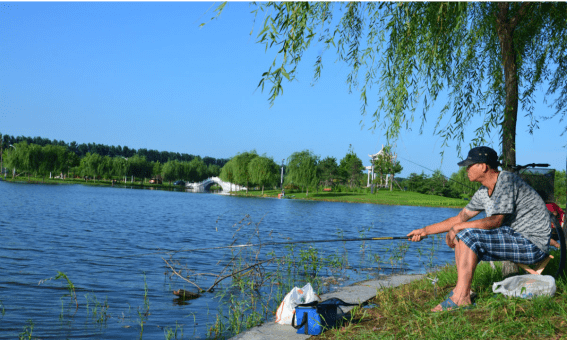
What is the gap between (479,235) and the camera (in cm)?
350

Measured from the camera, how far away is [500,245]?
3521mm

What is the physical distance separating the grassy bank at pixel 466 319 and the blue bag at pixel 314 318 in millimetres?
74

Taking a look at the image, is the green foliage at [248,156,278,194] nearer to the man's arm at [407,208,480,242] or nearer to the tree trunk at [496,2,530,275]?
the tree trunk at [496,2,530,275]

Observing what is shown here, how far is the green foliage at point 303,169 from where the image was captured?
195 ft

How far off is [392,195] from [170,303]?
60.1 m

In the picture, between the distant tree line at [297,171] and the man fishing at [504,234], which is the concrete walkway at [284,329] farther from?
the distant tree line at [297,171]

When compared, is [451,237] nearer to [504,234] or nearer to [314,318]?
[504,234]

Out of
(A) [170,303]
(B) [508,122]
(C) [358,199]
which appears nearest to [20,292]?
(A) [170,303]

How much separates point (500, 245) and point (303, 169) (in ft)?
183

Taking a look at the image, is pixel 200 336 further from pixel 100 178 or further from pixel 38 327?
pixel 100 178

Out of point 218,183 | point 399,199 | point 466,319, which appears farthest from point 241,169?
point 466,319

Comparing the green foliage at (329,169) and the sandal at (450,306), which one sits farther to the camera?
the green foliage at (329,169)

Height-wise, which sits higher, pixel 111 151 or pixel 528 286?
pixel 111 151

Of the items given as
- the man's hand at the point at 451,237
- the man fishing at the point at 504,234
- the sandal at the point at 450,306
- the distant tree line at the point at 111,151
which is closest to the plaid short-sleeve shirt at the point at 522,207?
the man fishing at the point at 504,234
